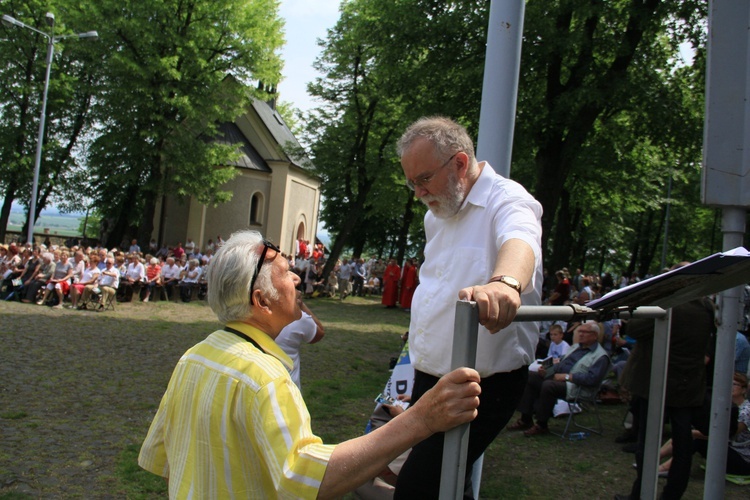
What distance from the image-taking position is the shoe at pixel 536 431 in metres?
7.92

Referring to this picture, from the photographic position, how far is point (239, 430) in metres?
1.89

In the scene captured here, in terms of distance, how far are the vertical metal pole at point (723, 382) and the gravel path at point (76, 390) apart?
412cm

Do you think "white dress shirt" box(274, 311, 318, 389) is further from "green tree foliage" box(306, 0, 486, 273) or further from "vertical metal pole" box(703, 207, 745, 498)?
"green tree foliage" box(306, 0, 486, 273)

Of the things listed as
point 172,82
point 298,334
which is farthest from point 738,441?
point 172,82

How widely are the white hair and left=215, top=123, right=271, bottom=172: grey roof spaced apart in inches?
1630

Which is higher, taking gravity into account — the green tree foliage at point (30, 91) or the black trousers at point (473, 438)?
the green tree foliage at point (30, 91)

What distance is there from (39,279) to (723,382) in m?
17.0

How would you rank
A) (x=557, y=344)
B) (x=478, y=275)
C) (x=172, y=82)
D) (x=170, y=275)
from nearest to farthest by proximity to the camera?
1. (x=478, y=275)
2. (x=557, y=344)
3. (x=170, y=275)
4. (x=172, y=82)

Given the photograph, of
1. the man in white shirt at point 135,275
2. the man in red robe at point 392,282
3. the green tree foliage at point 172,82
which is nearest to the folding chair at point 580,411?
the man in white shirt at point 135,275

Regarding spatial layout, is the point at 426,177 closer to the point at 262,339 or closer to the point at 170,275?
the point at 262,339

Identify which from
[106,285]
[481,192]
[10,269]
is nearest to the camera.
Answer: [481,192]

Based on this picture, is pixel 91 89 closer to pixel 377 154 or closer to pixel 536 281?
pixel 377 154

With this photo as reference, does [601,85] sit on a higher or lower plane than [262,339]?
higher

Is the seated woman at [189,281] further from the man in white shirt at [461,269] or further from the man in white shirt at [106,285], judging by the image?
the man in white shirt at [461,269]
